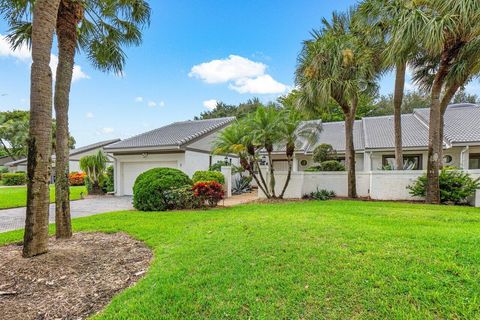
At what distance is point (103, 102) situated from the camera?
16500mm

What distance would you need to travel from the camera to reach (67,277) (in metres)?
4.11

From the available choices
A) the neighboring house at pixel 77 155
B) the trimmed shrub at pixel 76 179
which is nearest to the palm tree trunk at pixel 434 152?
the neighboring house at pixel 77 155

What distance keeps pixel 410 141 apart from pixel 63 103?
18964 mm

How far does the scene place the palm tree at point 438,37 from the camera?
853cm

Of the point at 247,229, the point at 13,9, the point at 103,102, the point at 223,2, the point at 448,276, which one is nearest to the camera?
the point at 448,276

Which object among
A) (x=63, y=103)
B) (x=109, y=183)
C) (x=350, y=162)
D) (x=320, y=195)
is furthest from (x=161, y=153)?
(x=350, y=162)

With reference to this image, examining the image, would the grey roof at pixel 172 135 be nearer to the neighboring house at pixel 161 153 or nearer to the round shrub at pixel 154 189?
the neighboring house at pixel 161 153

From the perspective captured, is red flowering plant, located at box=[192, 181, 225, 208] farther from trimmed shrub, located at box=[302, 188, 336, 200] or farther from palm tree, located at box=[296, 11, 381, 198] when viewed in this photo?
palm tree, located at box=[296, 11, 381, 198]

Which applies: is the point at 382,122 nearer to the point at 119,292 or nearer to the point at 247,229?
the point at 247,229

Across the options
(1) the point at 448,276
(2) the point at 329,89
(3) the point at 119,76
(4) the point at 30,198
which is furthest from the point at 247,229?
(2) the point at 329,89

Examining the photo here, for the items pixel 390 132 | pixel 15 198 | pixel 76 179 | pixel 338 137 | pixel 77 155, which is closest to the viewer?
pixel 15 198

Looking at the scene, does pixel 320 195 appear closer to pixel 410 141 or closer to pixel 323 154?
pixel 323 154

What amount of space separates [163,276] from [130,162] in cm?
1484

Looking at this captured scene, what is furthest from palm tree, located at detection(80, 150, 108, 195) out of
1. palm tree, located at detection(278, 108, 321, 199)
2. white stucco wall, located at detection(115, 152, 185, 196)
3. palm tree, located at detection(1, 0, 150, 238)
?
palm tree, located at detection(278, 108, 321, 199)
